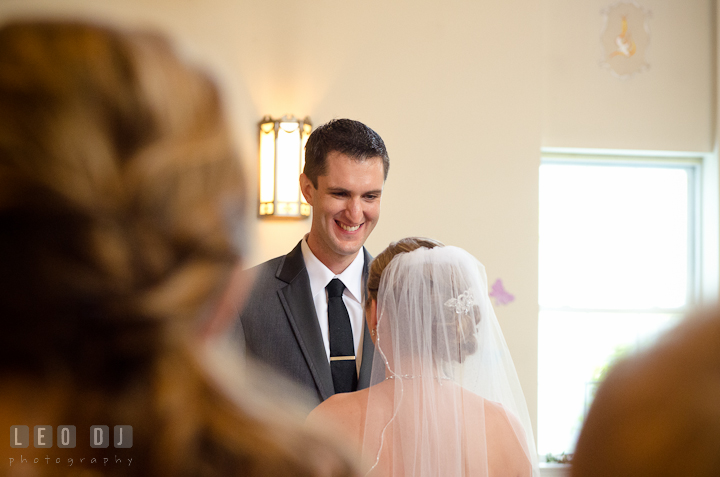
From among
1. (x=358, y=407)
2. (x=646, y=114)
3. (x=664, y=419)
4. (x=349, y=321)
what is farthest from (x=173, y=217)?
(x=646, y=114)

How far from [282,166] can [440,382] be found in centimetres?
201

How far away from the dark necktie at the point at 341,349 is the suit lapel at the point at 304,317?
0.04 m

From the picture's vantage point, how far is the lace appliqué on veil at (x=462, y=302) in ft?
5.86

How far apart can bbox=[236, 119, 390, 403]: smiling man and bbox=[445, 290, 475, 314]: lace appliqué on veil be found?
493 mm

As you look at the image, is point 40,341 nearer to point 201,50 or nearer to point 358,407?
point 358,407

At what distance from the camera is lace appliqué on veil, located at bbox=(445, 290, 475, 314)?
5.86ft

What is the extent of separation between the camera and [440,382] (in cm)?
175

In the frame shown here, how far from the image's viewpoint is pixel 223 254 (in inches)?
20.9

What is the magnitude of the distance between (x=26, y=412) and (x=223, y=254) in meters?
0.21

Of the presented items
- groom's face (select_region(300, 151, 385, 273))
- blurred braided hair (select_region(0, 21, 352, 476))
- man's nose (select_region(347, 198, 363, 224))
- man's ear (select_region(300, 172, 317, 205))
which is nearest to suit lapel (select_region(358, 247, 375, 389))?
groom's face (select_region(300, 151, 385, 273))

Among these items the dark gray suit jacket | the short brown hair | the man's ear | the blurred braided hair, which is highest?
the short brown hair

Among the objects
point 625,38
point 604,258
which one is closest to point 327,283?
point 604,258

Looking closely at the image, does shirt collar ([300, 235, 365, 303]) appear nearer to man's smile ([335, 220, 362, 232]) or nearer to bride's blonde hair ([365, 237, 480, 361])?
man's smile ([335, 220, 362, 232])

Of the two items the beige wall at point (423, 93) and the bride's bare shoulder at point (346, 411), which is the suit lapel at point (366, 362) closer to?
the bride's bare shoulder at point (346, 411)
